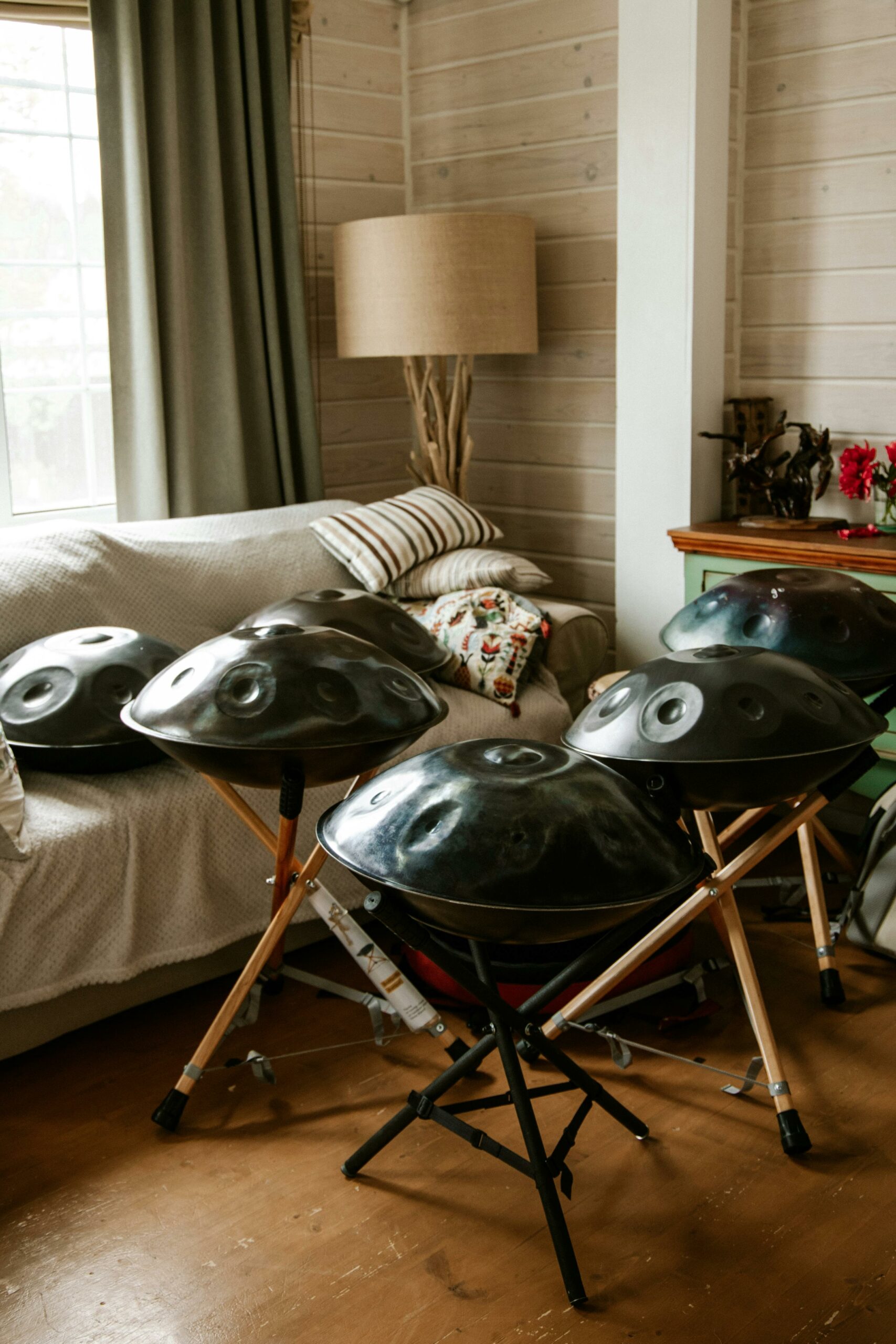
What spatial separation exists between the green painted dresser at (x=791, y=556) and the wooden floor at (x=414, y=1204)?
806 millimetres

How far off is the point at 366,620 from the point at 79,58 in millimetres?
1943

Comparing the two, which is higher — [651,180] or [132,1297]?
[651,180]

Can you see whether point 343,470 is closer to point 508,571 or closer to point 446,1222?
point 508,571

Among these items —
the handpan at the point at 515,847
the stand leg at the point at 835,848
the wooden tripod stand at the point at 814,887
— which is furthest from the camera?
the stand leg at the point at 835,848

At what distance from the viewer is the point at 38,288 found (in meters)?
3.44

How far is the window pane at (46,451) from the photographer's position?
3.45 metres

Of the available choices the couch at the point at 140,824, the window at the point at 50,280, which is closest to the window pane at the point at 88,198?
the window at the point at 50,280

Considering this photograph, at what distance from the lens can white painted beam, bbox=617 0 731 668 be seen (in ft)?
10.5

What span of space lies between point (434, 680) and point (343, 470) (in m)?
1.30

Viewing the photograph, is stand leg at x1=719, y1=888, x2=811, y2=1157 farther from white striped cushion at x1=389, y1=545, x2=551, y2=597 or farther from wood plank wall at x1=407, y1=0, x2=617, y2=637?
wood plank wall at x1=407, y1=0, x2=617, y2=637

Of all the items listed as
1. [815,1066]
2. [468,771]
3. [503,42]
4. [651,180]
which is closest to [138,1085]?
[468,771]

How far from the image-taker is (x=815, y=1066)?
225cm

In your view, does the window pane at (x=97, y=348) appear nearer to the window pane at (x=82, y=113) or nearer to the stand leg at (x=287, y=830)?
the window pane at (x=82, y=113)

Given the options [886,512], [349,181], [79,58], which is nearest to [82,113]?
[79,58]
